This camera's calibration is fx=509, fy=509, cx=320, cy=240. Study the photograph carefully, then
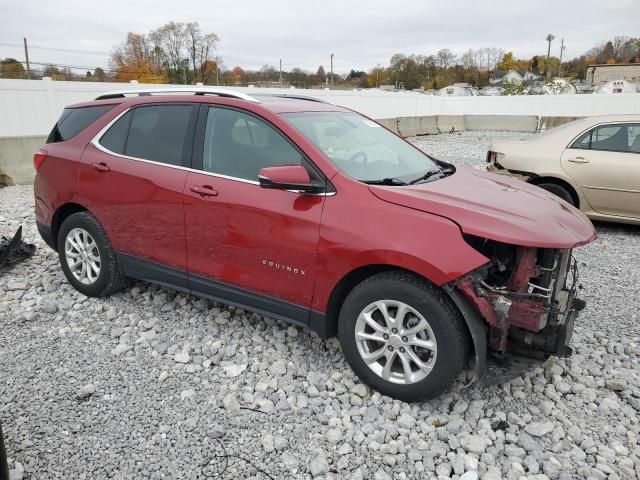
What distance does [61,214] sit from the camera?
4.55 metres

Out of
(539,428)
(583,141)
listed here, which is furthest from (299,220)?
(583,141)

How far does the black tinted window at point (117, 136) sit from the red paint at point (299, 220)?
0.32 ft

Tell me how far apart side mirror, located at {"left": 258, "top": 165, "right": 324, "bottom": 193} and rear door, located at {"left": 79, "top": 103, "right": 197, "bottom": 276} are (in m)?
0.90

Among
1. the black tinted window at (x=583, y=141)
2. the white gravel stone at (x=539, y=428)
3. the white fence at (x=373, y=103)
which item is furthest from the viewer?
the white fence at (x=373, y=103)

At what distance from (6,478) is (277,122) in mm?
2415

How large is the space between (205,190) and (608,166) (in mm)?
5317

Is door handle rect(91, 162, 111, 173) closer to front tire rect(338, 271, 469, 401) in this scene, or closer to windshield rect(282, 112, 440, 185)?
windshield rect(282, 112, 440, 185)

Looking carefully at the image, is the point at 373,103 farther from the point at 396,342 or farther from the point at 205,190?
the point at 396,342

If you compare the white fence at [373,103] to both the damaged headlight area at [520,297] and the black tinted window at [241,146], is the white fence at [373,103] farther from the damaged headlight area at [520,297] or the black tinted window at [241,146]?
the damaged headlight area at [520,297]

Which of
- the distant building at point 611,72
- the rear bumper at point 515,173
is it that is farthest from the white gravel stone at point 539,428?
the distant building at point 611,72

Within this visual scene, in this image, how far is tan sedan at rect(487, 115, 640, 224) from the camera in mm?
6348

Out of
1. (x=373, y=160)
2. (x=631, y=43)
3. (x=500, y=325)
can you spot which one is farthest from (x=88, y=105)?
(x=631, y=43)

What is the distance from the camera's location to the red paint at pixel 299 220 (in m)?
2.78

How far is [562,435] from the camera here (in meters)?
2.82
